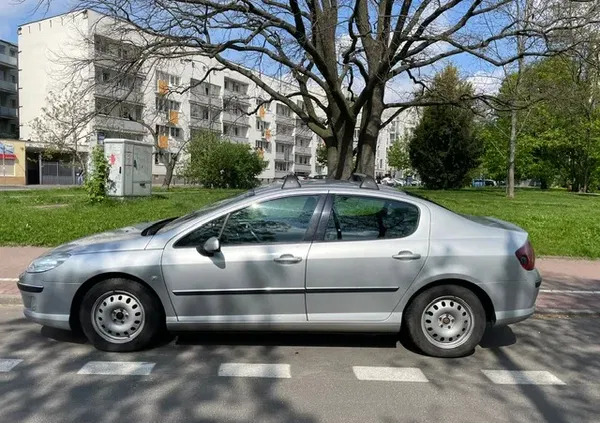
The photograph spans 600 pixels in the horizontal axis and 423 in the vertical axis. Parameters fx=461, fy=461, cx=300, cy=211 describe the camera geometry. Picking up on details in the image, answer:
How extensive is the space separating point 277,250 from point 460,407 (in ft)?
6.23

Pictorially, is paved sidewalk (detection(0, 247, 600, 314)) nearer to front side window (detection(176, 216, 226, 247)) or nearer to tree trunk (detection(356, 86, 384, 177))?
front side window (detection(176, 216, 226, 247))

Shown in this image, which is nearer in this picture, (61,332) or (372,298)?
(372,298)

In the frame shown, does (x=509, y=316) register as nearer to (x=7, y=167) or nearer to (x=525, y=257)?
(x=525, y=257)

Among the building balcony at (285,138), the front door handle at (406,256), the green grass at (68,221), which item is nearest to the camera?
the front door handle at (406,256)

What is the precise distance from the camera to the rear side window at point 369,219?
4.22 m

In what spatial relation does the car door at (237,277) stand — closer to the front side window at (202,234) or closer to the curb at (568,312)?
the front side window at (202,234)

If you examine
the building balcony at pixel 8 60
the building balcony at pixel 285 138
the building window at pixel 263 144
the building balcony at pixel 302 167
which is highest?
the building balcony at pixel 8 60

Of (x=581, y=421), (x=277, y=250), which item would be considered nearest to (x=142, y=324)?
(x=277, y=250)

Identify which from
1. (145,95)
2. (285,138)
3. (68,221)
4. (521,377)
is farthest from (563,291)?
(285,138)

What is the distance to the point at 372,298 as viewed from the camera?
414 centimetres

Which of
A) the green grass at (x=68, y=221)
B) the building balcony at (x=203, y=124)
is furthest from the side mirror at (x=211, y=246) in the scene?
the building balcony at (x=203, y=124)

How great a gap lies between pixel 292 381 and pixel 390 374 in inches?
33.1

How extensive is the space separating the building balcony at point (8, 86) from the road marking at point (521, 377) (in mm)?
68523

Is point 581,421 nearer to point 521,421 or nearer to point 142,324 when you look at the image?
point 521,421
